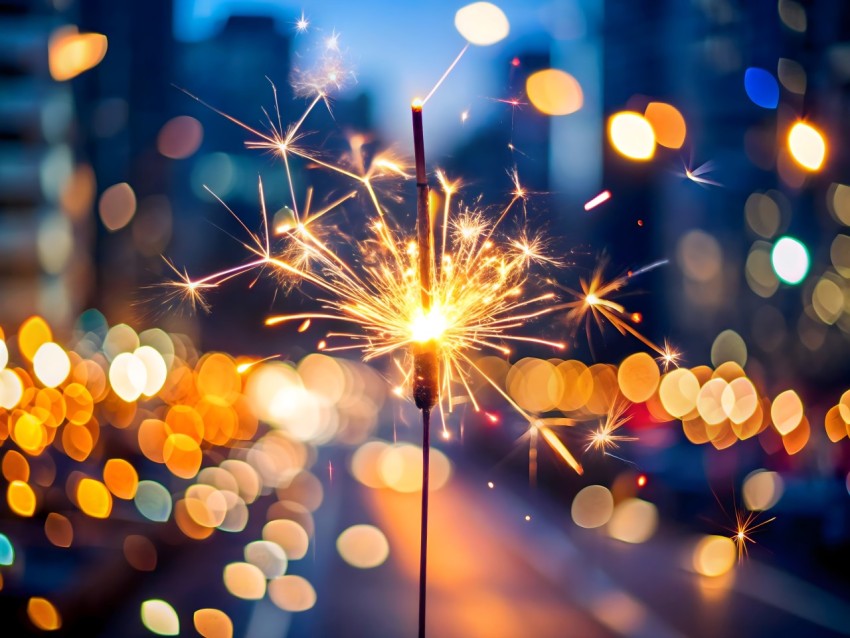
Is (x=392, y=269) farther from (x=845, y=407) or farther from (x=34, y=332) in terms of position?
(x=34, y=332)

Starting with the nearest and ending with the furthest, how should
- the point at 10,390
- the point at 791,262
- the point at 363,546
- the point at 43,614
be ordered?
the point at 43,614 → the point at 363,546 → the point at 10,390 → the point at 791,262

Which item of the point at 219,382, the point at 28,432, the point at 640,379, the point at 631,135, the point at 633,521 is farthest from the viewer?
the point at 219,382

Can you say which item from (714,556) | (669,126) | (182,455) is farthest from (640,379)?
(669,126)

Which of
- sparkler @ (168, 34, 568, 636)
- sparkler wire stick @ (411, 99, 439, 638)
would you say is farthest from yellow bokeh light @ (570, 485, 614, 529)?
sparkler wire stick @ (411, 99, 439, 638)

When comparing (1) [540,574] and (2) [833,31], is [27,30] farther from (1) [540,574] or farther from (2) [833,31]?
(1) [540,574]

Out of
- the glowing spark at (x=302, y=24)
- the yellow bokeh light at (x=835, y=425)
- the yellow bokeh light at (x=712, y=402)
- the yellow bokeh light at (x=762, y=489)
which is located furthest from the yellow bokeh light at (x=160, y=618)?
the yellow bokeh light at (x=712, y=402)

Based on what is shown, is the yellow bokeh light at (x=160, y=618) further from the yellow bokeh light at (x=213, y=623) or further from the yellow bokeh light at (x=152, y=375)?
the yellow bokeh light at (x=152, y=375)
